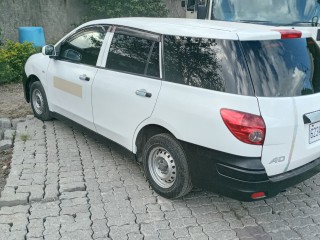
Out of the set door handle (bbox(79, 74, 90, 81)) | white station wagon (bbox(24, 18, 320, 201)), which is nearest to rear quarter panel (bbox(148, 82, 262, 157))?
white station wagon (bbox(24, 18, 320, 201))

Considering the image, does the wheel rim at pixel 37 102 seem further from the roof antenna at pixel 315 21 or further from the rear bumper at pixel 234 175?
the roof antenna at pixel 315 21

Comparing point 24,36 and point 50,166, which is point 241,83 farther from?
point 24,36

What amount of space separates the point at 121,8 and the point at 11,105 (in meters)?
7.69

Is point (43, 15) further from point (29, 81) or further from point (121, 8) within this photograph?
point (29, 81)

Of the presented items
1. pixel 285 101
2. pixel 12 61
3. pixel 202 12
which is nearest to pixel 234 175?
pixel 285 101

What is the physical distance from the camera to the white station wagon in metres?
2.91

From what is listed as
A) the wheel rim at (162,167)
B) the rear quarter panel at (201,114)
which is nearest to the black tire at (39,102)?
the wheel rim at (162,167)

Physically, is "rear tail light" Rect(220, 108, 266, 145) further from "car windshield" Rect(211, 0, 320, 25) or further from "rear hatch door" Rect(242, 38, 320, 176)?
"car windshield" Rect(211, 0, 320, 25)

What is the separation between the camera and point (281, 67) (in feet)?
10.1

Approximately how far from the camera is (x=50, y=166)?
4.25 metres

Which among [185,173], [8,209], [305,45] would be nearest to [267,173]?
[185,173]

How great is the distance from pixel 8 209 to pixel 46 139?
175cm

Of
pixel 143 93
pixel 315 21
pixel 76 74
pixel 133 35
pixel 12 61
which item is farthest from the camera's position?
pixel 12 61

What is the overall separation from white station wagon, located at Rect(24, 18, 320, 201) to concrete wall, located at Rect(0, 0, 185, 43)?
9269 mm
